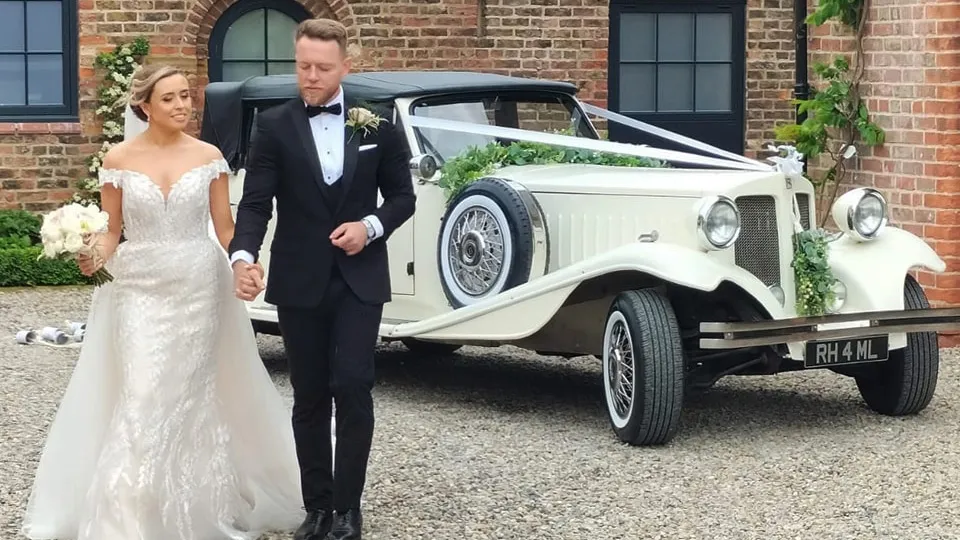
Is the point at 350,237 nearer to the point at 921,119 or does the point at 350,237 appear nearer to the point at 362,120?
the point at 362,120

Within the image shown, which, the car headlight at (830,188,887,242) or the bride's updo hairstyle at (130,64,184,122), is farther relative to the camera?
the car headlight at (830,188,887,242)

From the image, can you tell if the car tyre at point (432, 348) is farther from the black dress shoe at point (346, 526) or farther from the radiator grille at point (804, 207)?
the black dress shoe at point (346, 526)

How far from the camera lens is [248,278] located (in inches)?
209

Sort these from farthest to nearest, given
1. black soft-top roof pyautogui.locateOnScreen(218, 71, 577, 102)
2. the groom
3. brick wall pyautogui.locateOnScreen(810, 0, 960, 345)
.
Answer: brick wall pyautogui.locateOnScreen(810, 0, 960, 345)
black soft-top roof pyautogui.locateOnScreen(218, 71, 577, 102)
the groom

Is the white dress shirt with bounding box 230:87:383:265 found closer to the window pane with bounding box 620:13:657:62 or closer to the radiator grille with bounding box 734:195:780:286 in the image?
the radiator grille with bounding box 734:195:780:286

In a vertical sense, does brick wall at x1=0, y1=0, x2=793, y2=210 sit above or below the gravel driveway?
above

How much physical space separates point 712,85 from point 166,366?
37.3 ft

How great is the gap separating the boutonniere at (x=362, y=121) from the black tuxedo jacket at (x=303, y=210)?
1 centimetres

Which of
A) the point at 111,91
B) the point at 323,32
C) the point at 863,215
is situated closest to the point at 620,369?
the point at 863,215

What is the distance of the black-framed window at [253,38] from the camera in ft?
48.4

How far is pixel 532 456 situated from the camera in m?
7.04

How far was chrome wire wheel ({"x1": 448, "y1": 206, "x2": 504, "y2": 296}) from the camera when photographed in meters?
7.93

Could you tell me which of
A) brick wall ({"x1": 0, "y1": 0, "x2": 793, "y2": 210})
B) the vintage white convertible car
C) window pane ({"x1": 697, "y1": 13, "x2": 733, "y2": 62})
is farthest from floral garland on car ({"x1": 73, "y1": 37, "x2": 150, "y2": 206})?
the vintage white convertible car

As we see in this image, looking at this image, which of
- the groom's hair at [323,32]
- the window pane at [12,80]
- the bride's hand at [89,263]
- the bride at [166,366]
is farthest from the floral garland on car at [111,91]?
the groom's hair at [323,32]
